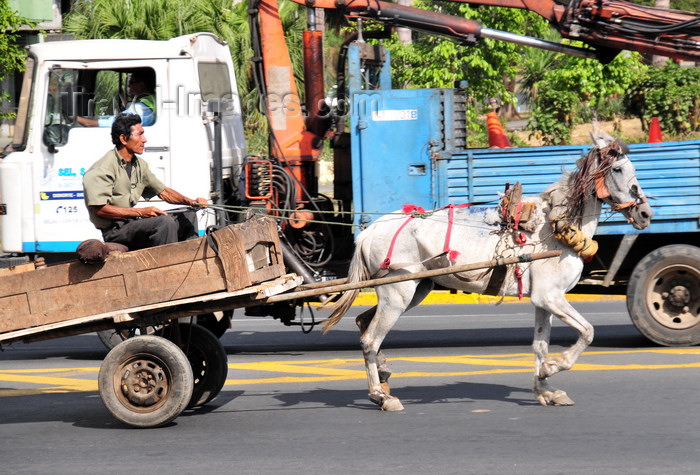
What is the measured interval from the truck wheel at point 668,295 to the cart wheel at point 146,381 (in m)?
4.90

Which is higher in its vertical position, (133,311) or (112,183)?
(112,183)

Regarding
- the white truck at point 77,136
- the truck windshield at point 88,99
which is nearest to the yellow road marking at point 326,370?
the white truck at point 77,136

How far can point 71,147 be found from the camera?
32.7 ft

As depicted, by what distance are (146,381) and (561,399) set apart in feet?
10.2

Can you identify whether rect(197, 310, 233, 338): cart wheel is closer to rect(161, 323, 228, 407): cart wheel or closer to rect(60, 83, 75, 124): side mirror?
rect(161, 323, 228, 407): cart wheel

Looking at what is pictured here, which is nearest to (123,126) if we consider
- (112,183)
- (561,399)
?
(112,183)

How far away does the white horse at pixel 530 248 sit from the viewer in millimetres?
7492

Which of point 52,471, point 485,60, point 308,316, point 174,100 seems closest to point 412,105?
point 174,100

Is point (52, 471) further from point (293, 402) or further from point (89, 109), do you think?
point (89, 109)

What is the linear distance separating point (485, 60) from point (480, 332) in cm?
904

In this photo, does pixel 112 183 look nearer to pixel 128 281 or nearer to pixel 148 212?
pixel 148 212

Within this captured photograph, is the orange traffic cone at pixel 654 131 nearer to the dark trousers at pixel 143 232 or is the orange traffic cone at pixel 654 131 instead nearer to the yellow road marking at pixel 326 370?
the yellow road marking at pixel 326 370

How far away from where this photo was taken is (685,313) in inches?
389

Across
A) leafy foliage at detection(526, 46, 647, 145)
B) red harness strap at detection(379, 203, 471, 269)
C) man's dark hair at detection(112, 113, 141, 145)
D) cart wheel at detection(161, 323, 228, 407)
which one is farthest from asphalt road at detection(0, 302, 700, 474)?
leafy foliage at detection(526, 46, 647, 145)
